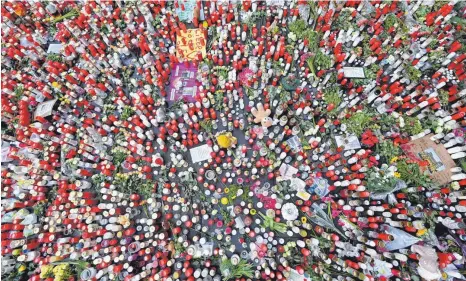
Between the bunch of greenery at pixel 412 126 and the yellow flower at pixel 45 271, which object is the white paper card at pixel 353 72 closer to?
the bunch of greenery at pixel 412 126

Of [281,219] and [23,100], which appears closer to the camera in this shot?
[281,219]

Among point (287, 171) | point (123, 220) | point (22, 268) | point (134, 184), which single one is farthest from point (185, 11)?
point (22, 268)

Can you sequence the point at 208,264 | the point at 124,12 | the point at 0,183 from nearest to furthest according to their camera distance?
1. the point at 208,264
2. the point at 0,183
3. the point at 124,12

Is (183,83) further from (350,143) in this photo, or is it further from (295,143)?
(350,143)

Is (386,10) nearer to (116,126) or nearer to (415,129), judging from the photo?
(415,129)

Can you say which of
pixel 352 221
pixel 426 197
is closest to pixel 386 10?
pixel 426 197

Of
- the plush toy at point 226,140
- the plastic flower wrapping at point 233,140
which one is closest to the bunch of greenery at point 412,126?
the plastic flower wrapping at point 233,140
